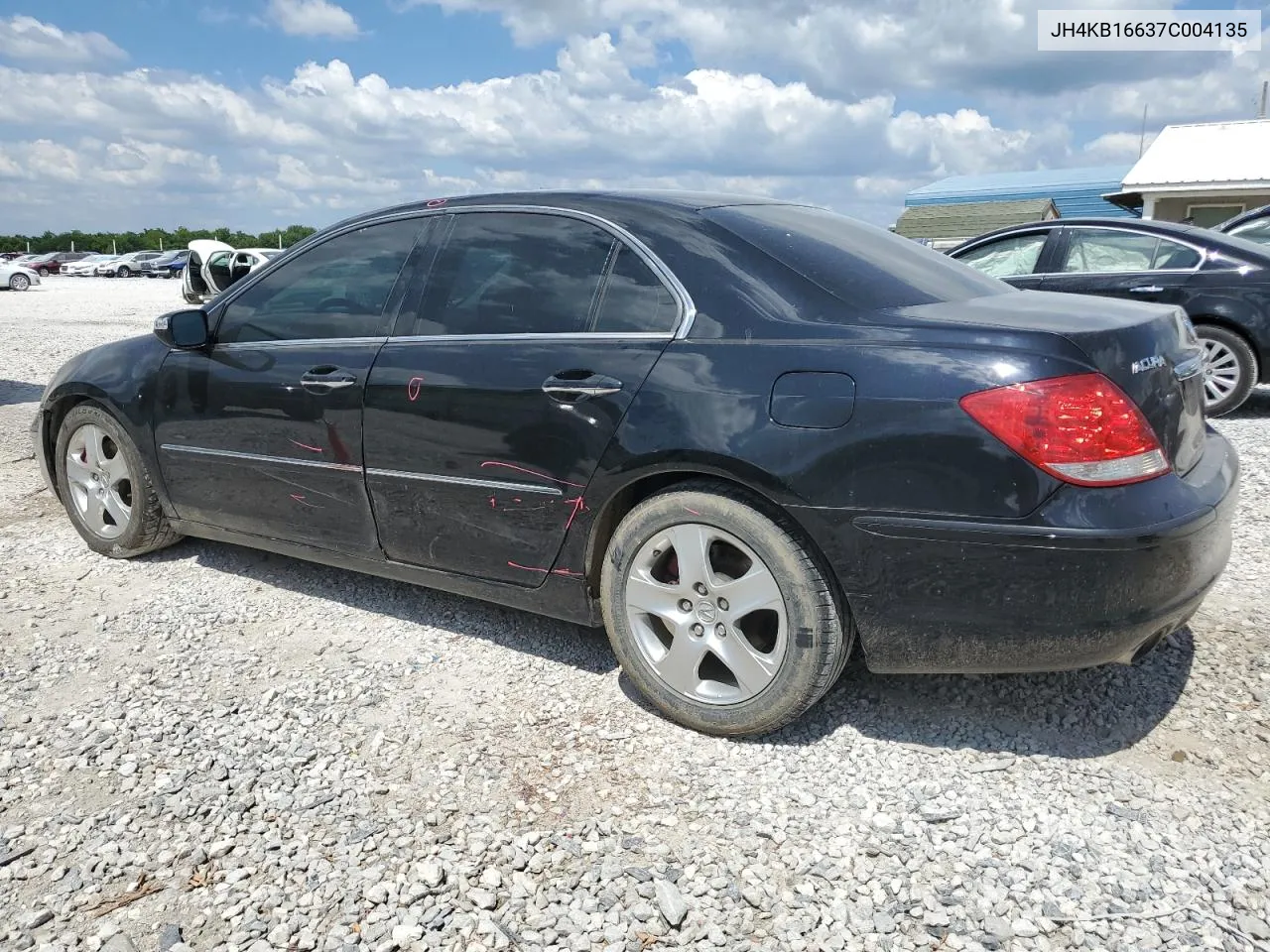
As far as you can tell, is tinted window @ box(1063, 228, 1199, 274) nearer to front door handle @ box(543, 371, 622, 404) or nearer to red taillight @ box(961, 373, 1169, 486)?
red taillight @ box(961, 373, 1169, 486)

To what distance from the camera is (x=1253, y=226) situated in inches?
387

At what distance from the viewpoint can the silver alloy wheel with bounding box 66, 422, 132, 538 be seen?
14.8 ft

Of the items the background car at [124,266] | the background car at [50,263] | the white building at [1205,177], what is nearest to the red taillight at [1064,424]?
the white building at [1205,177]

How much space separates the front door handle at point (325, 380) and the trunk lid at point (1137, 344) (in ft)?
6.64

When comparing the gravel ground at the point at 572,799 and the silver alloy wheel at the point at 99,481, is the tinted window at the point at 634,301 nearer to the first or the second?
the gravel ground at the point at 572,799

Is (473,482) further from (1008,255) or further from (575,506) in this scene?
(1008,255)

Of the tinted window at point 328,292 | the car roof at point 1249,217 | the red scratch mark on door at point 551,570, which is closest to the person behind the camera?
the red scratch mark on door at point 551,570

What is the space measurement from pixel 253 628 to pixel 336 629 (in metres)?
0.34

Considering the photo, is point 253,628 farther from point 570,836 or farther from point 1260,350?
point 1260,350

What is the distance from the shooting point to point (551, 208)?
3.32 meters

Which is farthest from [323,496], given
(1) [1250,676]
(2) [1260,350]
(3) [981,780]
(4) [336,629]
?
(2) [1260,350]

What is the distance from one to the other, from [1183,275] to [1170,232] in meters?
0.40

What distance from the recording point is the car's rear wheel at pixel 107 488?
4.40 meters

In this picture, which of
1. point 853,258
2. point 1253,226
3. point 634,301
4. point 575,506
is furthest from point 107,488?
point 1253,226
